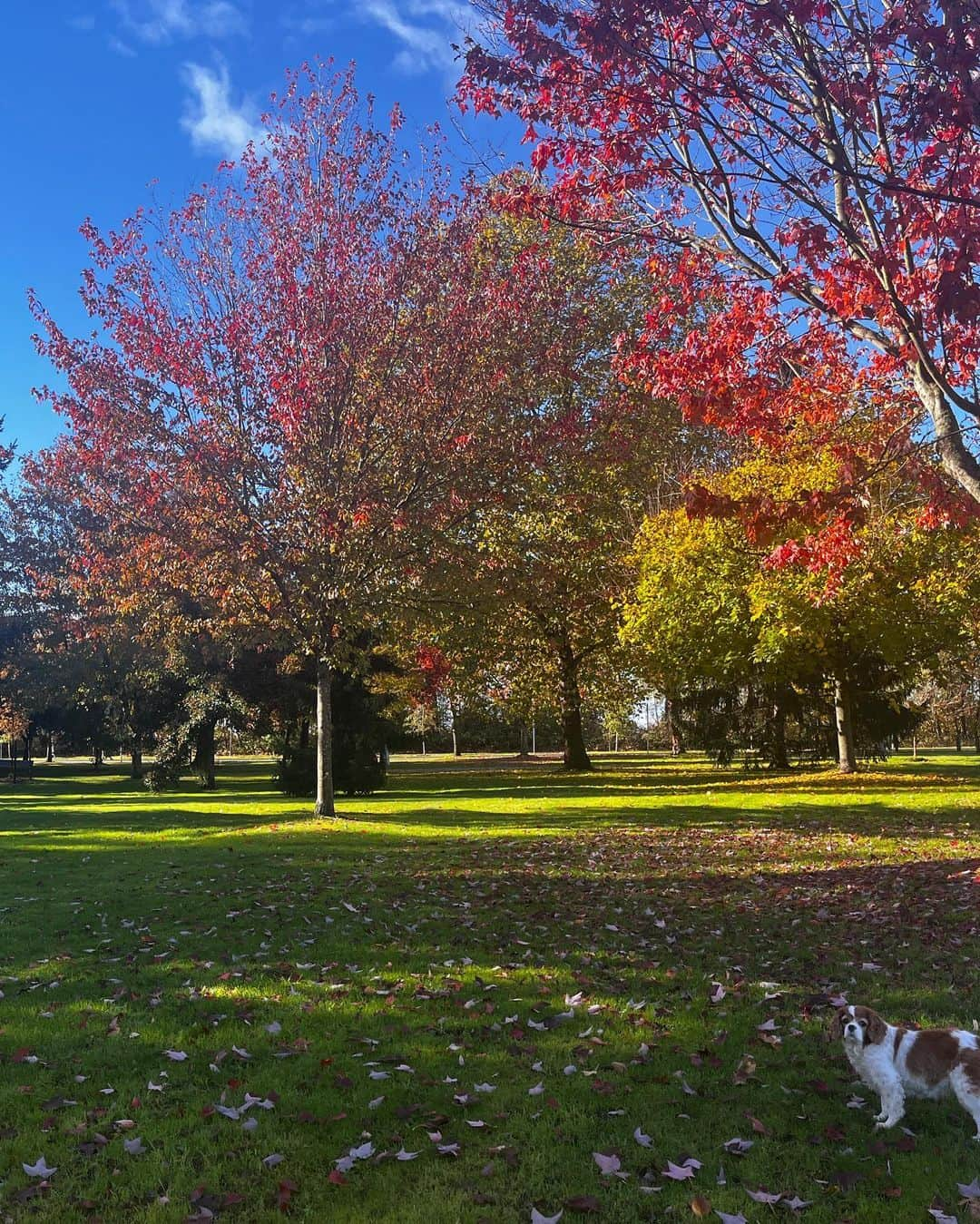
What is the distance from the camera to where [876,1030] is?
4531mm

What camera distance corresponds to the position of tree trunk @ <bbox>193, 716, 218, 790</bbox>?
31672mm

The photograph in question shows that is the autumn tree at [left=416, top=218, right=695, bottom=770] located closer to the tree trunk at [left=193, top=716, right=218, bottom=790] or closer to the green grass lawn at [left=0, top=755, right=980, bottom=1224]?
the green grass lawn at [left=0, top=755, right=980, bottom=1224]

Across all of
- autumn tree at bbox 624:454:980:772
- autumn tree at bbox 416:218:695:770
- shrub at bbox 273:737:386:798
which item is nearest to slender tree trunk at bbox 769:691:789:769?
autumn tree at bbox 624:454:980:772

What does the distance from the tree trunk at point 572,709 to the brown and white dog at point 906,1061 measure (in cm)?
3043

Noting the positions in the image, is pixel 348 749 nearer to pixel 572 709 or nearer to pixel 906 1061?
pixel 572 709

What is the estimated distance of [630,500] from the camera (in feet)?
104

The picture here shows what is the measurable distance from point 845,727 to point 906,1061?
1047 inches

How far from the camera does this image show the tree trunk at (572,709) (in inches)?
1383

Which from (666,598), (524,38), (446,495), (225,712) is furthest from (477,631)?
(524,38)

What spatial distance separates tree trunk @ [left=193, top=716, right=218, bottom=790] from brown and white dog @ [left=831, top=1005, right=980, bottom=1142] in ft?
95.5

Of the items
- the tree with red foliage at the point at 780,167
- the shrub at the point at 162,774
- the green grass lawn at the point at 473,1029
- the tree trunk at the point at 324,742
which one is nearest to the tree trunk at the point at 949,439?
the tree with red foliage at the point at 780,167

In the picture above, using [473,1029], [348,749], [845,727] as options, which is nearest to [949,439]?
[473,1029]

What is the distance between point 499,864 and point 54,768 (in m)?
47.6

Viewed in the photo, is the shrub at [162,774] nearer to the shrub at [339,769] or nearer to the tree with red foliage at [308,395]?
the shrub at [339,769]
